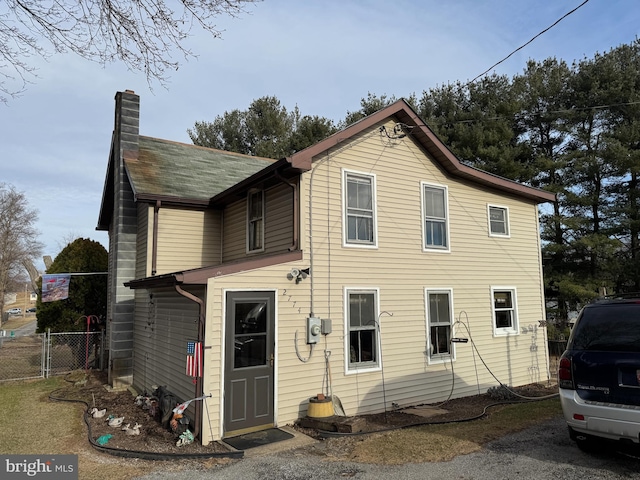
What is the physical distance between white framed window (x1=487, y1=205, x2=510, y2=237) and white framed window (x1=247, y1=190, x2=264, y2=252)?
6.41 meters

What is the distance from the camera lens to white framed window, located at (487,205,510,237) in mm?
12016

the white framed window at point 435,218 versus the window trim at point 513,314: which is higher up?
the white framed window at point 435,218

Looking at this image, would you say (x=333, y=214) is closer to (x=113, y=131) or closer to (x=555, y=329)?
(x=113, y=131)

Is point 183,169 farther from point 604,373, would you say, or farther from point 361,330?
point 604,373

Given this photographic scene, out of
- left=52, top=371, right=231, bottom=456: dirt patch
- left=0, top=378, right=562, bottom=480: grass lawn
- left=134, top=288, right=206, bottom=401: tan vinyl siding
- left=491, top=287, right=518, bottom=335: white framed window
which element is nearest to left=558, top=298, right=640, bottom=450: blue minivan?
left=0, top=378, right=562, bottom=480: grass lawn

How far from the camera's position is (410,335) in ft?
31.7

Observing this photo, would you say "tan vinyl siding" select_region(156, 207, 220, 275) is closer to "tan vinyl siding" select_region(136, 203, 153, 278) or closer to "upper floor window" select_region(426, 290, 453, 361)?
"tan vinyl siding" select_region(136, 203, 153, 278)

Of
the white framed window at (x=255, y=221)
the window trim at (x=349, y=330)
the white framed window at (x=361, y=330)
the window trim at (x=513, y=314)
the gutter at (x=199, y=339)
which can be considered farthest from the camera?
the window trim at (x=513, y=314)

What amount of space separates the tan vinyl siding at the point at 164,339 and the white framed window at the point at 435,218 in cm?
574

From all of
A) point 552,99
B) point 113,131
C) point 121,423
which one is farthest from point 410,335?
point 552,99

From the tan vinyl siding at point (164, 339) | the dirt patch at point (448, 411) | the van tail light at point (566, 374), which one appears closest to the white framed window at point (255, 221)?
the tan vinyl siding at point (164, 339)

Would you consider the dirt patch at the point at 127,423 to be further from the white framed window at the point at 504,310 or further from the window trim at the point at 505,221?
the window trim at the point at 505,221

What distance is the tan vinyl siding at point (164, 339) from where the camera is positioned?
777 centimetres

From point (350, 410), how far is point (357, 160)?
5.30m
